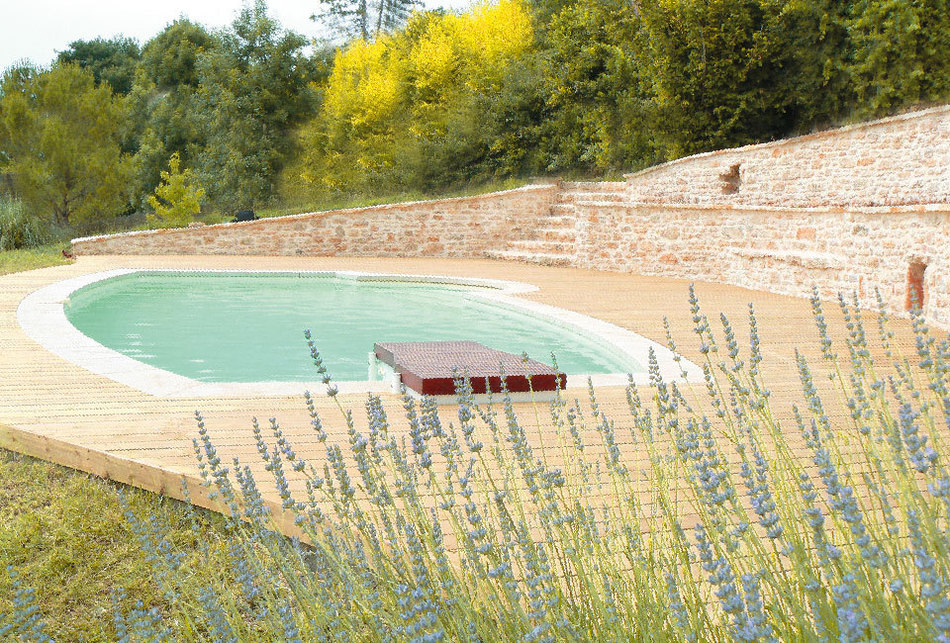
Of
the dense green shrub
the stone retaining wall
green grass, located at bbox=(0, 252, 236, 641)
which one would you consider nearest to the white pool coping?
green grass, located at bbox=(0, 252, 236, 641)

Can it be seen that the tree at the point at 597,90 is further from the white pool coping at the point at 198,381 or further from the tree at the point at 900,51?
the white pool coping at the point at 198,381

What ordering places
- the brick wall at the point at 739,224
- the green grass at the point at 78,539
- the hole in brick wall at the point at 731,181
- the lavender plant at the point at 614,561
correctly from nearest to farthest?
the lavender plant at the point at 614,561 → the green grass at the point at 78,539 → the brick wall at the point at 739,224 → the hole in brick wall at the point at 731,181

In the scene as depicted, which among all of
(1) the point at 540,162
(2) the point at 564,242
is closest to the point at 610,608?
(2) the point at 564,242

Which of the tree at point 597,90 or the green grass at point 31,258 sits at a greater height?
the tree at point 597,90

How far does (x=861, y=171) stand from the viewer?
10773 millimetres

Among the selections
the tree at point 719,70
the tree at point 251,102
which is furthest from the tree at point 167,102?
the tree at point 719,70

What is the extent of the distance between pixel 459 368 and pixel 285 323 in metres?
5.19

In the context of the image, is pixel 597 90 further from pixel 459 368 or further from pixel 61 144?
pixel 459 368

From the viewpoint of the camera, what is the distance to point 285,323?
952 cm

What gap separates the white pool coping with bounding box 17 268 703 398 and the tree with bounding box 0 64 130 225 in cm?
698

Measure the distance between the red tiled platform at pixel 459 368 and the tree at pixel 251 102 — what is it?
16.4m

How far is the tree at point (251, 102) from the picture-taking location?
68.3 feet

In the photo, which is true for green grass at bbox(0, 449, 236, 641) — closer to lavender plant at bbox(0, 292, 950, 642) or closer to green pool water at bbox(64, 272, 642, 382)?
lavender plant at bbox(0, 292, 950, 642)

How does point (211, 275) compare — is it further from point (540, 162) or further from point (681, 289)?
point (540, 162)
